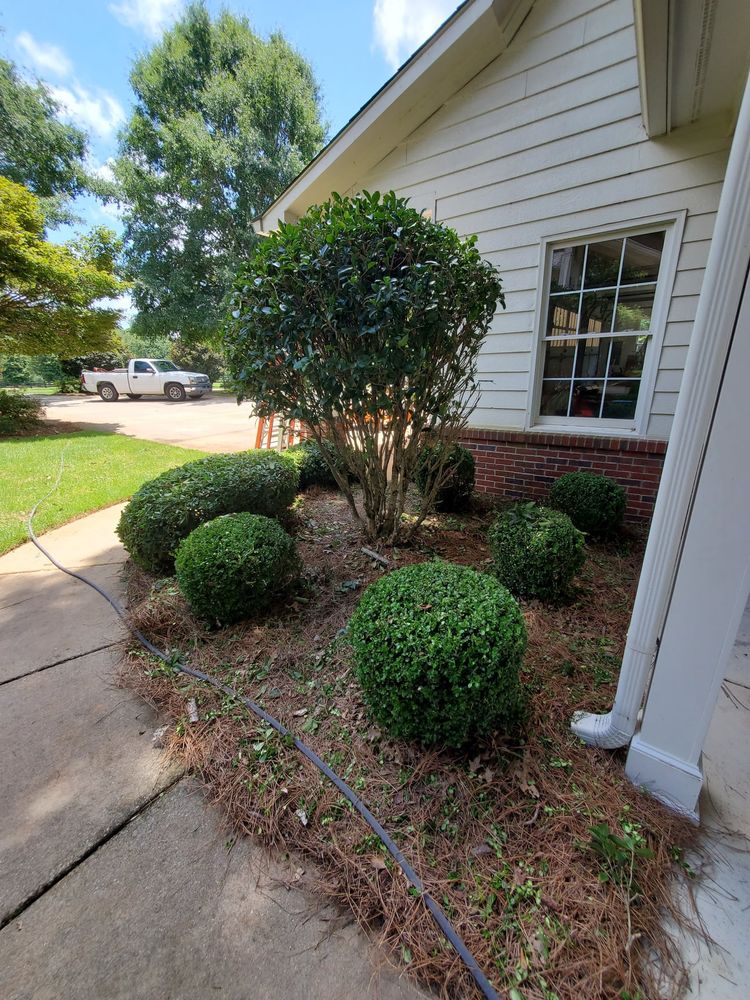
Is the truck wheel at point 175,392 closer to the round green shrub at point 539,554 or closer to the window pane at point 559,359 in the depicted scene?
the window pane at point 559,359

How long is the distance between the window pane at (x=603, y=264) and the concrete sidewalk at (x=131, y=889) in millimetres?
4841

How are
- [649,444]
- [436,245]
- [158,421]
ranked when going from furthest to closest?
1. [158,421]
2. [649,444]
3. [436,245]

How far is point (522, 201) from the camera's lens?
418 centimetres

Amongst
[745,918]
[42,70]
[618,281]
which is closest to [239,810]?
[745,918]

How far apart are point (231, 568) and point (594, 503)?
2.91m

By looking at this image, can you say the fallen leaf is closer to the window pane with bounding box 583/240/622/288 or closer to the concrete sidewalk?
the concrete sidewalk

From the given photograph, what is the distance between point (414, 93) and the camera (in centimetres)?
428

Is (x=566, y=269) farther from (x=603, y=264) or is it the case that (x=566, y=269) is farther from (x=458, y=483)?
(x=458, y=483)

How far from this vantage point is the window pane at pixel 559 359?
425 centimetres

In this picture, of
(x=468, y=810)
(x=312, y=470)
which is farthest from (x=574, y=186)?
(x=468, y=810)

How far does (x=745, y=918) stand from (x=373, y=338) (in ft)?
9.37

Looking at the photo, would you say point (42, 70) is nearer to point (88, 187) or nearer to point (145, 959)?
point (88, 187)

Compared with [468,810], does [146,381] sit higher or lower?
higher

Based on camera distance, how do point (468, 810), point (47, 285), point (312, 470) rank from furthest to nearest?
point (47, 285)
point (312, 470)
point (468, 810)
